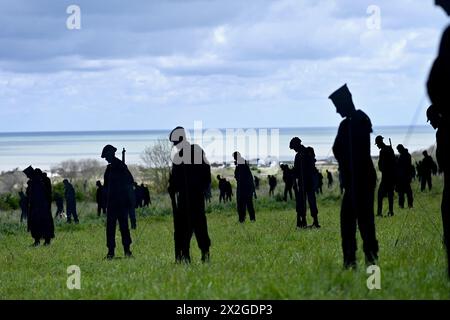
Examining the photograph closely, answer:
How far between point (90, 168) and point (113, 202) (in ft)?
219

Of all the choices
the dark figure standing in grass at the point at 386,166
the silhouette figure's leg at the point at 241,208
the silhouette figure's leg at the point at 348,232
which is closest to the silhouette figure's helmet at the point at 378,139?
the dark figure standing in grass at the point at 386,166

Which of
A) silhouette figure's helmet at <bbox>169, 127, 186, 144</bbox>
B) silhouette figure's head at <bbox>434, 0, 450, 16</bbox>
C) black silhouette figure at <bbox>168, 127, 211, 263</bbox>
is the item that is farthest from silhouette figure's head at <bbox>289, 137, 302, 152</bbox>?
silhouette figure's head at <bbox>434, 0, 450, 16</bbox>

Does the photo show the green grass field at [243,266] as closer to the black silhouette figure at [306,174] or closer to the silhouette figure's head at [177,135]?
the black silhouette figure at [306,174]

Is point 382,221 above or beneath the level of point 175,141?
beneath

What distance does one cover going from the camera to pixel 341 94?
1171 centimetres

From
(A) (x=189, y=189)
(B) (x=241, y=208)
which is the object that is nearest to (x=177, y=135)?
(A) (x=189, y=189)

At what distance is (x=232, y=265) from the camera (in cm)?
1414

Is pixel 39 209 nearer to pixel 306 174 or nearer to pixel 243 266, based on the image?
pixel 306 174

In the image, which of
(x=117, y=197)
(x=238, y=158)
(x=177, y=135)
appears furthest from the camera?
(x=238, y=158)

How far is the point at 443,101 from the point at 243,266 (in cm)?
490
